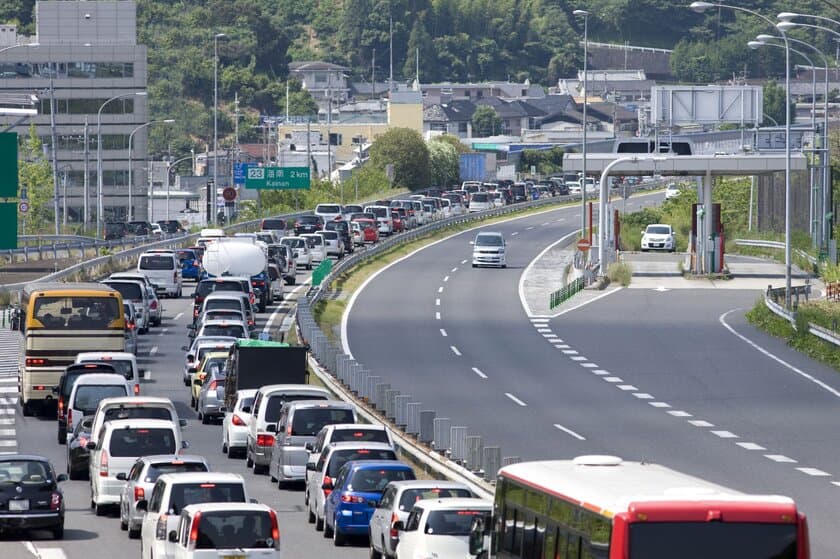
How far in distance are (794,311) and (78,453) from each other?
27331mm

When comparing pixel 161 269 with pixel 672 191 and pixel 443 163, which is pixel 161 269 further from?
pixel 443 163

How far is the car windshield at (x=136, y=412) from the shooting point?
3156cm

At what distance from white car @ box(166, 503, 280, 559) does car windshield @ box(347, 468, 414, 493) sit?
14.3ft

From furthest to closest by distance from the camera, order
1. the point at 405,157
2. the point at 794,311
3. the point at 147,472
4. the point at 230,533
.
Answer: the point at 405,157 → the point at 794,311 → the point at 147,472 → the point at 230,533

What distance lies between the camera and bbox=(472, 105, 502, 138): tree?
19812cm

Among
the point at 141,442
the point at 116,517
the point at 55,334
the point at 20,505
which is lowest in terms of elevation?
the point at 116,517

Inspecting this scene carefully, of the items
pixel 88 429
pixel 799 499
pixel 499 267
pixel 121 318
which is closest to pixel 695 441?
pixel 799 499

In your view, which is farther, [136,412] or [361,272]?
[361,272]

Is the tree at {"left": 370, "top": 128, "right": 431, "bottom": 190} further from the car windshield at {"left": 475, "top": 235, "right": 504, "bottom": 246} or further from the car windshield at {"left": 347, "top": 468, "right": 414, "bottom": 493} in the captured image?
the car windshield at {"left": 347, "top": 468, "right": 414, "bottom": 493}

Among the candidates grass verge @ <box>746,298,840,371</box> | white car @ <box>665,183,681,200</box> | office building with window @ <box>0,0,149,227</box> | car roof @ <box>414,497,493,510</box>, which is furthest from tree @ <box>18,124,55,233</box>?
car roof @ <box>414,497,493,510</box>

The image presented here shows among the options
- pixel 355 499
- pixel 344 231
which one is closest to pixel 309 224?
pixel 344 231

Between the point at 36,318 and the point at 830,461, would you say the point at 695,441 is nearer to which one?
the point at 830,461

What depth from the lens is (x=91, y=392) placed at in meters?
36.0

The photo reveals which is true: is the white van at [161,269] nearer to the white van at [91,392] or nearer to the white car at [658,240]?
the white car at [658,240]
